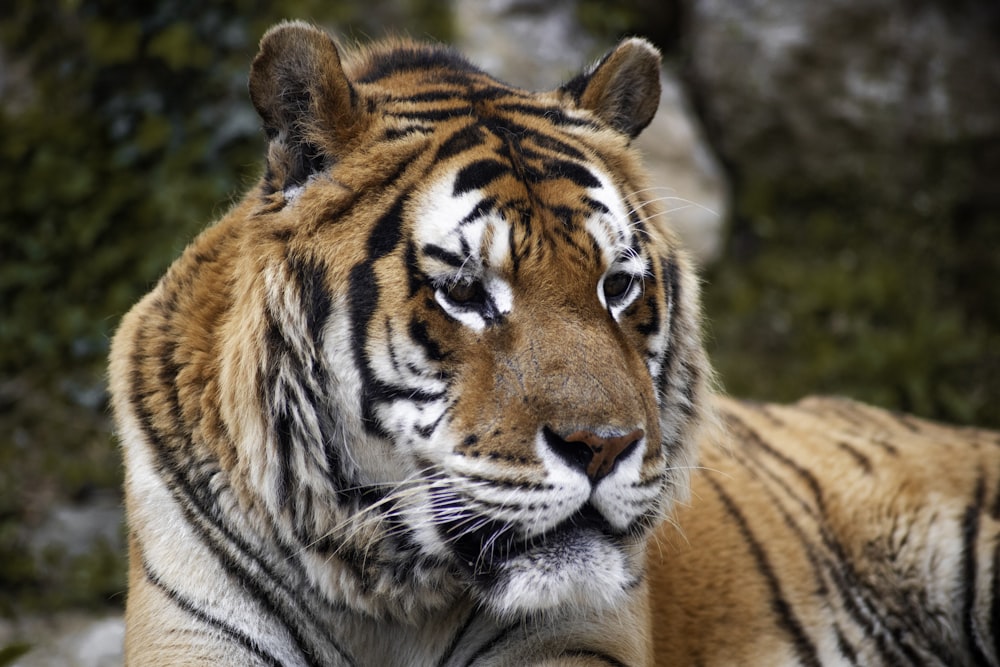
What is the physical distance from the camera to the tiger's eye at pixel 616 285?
2.18 meters

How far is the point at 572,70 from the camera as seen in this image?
18.3ft

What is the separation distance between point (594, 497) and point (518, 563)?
0.20 meters

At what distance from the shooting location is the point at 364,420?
2.11m

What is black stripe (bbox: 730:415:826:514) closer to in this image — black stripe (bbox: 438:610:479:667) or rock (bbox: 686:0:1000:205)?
black stripe (bbox: 438:610:479:667)

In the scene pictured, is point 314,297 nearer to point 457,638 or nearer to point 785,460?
point 457,638

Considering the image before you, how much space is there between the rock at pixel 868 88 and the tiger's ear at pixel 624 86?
358 cm

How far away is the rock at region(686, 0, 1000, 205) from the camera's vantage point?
5.76 meters

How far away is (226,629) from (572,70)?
13.4ft

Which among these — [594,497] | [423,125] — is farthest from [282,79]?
[594,497]

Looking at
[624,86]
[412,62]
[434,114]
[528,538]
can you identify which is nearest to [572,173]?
[434,114]

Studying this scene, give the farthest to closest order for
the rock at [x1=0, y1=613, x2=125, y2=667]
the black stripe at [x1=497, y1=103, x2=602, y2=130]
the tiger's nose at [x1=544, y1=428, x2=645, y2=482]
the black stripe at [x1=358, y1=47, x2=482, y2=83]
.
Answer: the rock at [x1=0, y1=613, x2=125, y2=667], the black stripe at [x1=358, y1=47, x2=482, y2=83], the black stripe at [x1=497, y1=103, x2=602, y2=130], the tiger's nose at [x1=544, y1=428, x2=645, y2=482]

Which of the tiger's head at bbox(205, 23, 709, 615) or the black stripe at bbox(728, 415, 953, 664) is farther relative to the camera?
the black stripe at bbox(728, 415, 953, 664)

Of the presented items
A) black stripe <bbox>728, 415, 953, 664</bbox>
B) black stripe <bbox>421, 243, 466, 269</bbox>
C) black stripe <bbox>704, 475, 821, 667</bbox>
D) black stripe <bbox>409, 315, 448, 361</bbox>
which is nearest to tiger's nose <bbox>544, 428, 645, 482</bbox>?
black stripe <bbox>409, 315, 448, 361</bbox>

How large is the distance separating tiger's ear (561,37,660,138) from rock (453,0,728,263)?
9.87 ft
